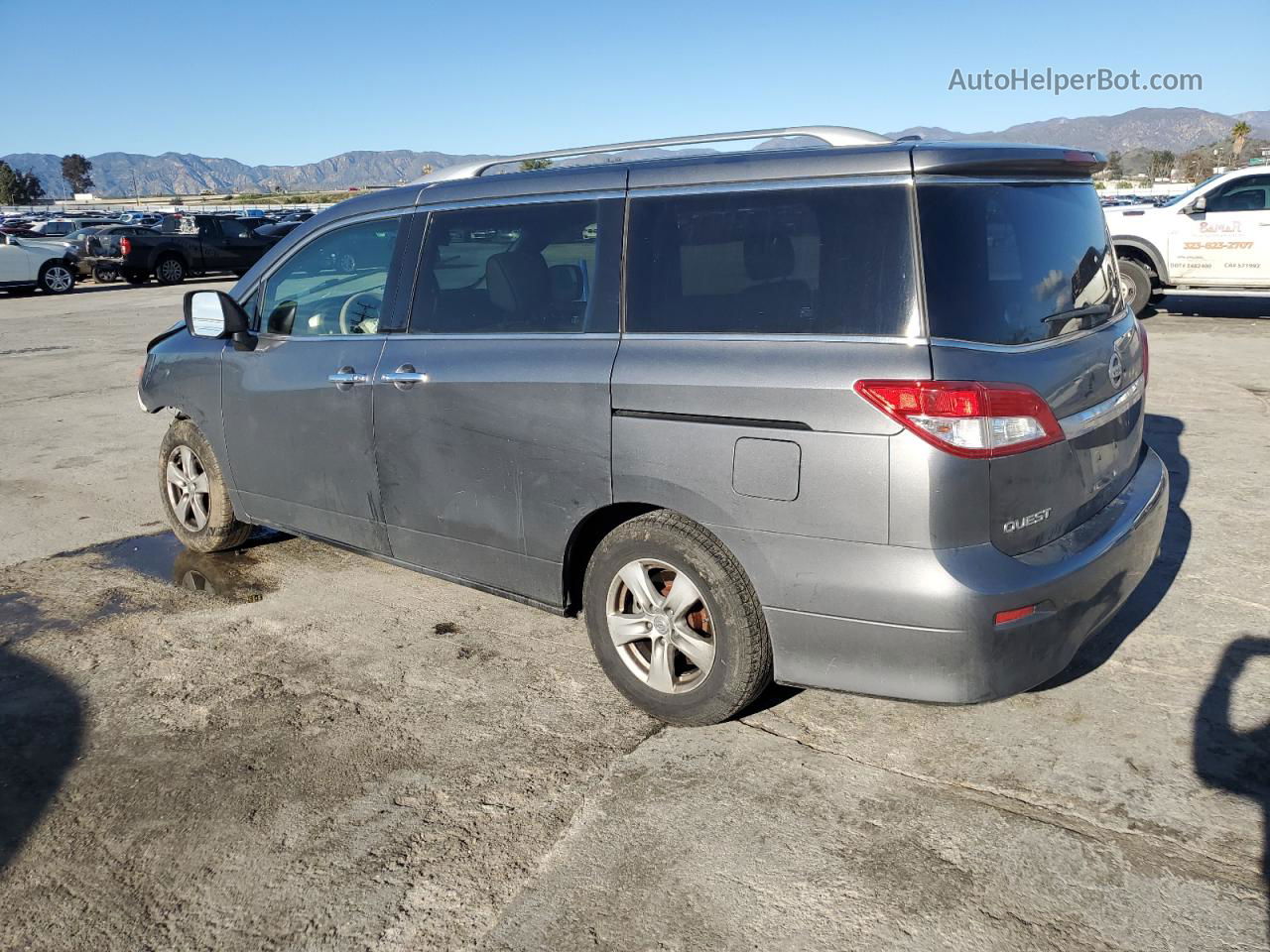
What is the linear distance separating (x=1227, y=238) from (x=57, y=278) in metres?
23.8

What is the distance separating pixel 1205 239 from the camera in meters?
13.0

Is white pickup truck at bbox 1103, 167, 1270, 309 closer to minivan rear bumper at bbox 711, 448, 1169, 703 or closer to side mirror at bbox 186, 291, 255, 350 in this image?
minivan rear bumper at bbox 711, 448, 1169, 703

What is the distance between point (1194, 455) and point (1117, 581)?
409cm

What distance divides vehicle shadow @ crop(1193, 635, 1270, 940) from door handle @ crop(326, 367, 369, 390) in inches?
131

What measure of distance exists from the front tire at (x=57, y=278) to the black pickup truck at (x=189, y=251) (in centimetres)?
119

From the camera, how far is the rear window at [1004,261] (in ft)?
9.57

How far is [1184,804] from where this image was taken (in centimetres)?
299

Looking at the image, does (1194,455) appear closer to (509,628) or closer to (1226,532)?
(1226,532)

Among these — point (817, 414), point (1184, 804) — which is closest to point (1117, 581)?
point (1184, 804)

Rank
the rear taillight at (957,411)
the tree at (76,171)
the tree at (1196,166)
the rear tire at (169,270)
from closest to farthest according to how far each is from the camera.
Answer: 1. the rear taillight at (957,411)
2. the rear tire at (169,270)
3. the tree at (1196,166)
4. the tree at (76,171)

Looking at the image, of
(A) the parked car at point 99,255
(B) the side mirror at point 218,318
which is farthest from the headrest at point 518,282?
(A) the parked car at point 99,255

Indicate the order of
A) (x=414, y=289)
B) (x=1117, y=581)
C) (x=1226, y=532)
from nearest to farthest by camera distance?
(x=1117, y=581) → (x=414, y=289) → (x=1226, y=532)

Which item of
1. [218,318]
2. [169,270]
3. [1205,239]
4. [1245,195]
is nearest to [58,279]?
[169,270]

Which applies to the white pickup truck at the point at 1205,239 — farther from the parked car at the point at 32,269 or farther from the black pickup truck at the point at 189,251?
the parked car at the point at 32,269
